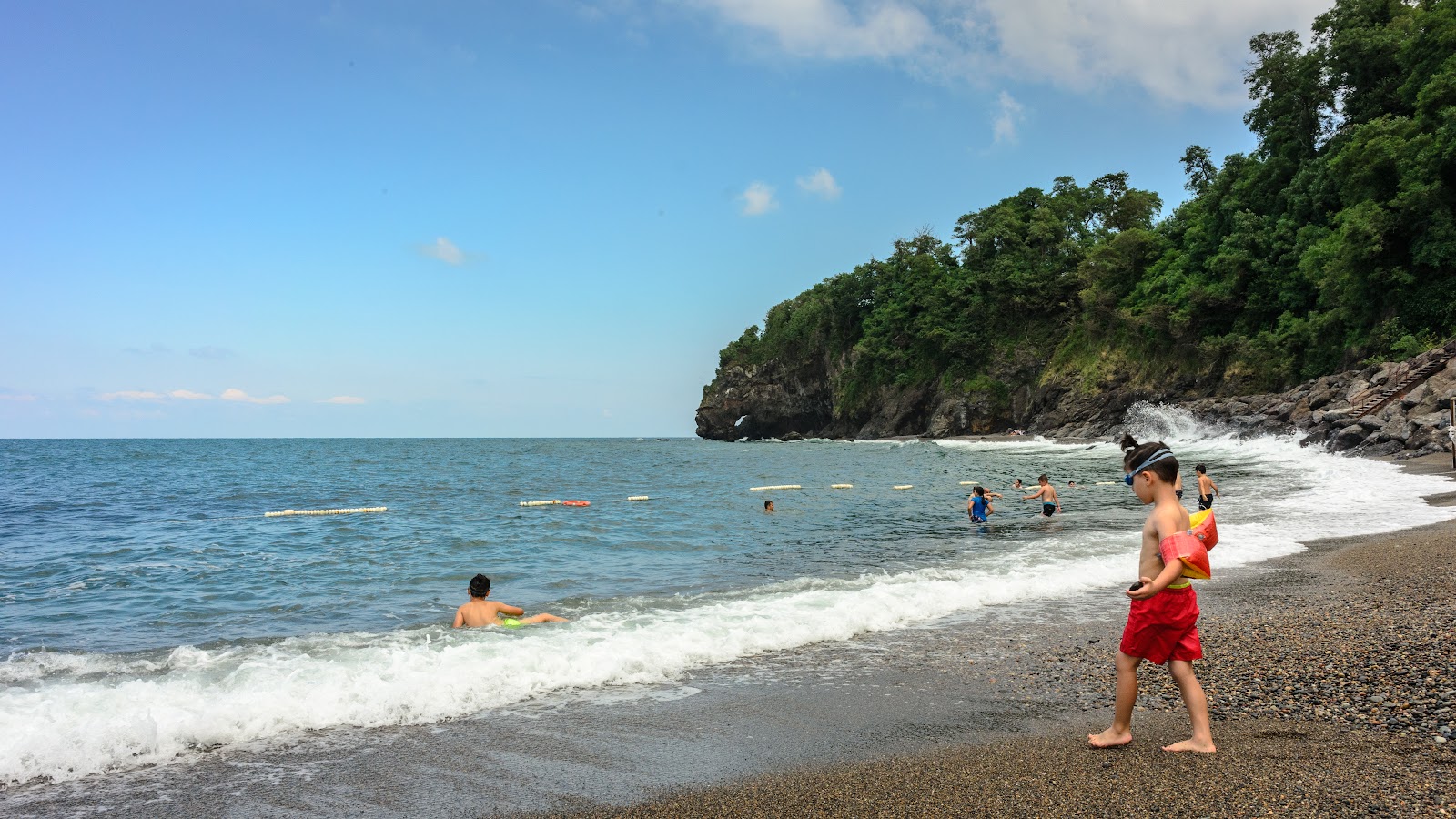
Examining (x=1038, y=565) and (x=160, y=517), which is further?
(x=160, y=517)

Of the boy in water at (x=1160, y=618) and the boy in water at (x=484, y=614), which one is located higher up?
the boy in water at (x=1160, y=618)

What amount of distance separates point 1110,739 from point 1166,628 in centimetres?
78

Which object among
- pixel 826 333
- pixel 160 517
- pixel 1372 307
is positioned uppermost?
pixel 826 333

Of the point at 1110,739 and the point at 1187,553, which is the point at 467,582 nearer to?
the point at 1110,739

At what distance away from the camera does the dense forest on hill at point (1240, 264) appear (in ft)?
125

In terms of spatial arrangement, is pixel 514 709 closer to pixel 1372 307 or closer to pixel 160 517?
pixel 160 517

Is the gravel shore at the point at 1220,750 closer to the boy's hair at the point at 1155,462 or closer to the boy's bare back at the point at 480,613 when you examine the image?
the boy's hair at the point at 1155,462

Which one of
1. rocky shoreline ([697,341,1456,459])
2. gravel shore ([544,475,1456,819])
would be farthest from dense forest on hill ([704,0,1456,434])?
gravel shore ([544,475,1456,819])

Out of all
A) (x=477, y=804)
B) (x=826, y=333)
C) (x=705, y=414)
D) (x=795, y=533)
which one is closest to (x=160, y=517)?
(x=795, y=533)

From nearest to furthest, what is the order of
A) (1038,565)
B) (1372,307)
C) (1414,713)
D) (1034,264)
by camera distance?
(1414,713) < (1038,565) < (1372,307) < (1034,264)

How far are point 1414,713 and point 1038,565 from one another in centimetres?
771

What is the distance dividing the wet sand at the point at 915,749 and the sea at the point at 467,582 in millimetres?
570

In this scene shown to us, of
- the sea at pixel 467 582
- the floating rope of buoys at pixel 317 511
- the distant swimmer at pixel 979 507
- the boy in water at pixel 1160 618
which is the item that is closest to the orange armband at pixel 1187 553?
the boy in water at pixel 1160 618

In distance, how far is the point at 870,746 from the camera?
5094 millimetres
